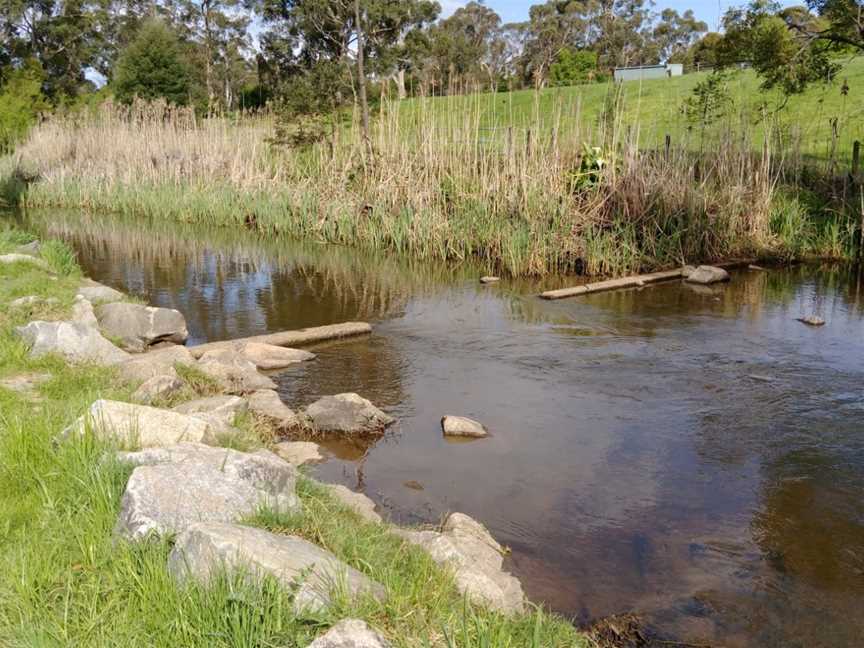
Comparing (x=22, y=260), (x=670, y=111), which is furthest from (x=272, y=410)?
(x=670, y=111)

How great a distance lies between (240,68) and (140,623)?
50179 millimetres

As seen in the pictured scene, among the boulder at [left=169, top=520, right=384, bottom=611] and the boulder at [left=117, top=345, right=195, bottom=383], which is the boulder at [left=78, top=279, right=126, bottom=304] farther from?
the boulder at [left=169, top=520, right=384, bottom=611]

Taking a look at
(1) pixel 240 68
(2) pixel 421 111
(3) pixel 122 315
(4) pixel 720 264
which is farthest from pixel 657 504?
(1) pixel 240 68

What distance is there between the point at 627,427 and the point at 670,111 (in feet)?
55.4

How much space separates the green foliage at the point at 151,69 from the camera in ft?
112

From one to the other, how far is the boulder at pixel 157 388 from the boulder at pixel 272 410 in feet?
2.02

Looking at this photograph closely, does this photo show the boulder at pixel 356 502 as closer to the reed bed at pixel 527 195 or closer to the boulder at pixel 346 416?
the boulder at pixel 346 416

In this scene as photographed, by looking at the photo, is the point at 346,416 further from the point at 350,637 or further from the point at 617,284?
the point at 617,284

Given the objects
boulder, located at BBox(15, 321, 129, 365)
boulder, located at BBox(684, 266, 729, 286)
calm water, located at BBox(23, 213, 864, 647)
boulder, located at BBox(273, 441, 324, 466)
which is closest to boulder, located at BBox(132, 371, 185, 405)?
boulder, located at BBox(15, 321, 129, 365)

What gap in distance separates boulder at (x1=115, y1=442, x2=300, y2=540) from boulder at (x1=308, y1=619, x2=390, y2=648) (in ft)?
2.78

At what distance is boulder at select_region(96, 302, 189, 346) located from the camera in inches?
313

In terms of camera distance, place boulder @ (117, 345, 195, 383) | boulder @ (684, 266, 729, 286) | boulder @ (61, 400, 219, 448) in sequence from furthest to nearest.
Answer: boulder @ (684, 266, 729, 286) → boulder @ (117, 345, 195, 383) → boulder @ (61, 400, 219, 448)

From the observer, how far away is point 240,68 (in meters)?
49.2

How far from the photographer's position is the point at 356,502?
4.50 meters
